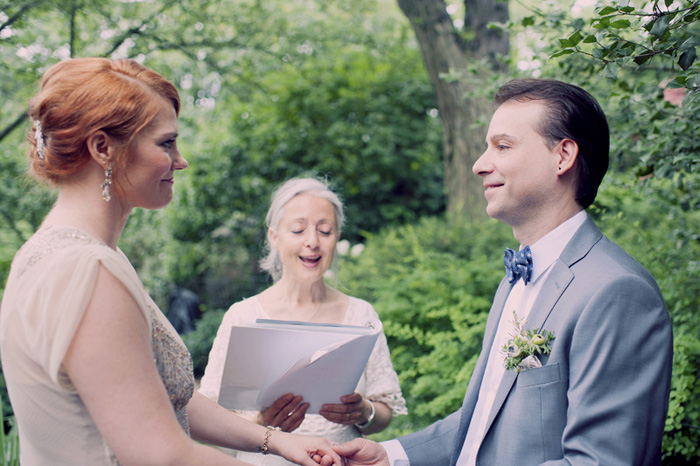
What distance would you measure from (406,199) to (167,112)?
8889 mm

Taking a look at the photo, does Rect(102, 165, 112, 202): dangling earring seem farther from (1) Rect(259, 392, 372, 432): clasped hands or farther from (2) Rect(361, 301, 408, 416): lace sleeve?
(2) Rect(361, 301, 408, 416): lace sleeve

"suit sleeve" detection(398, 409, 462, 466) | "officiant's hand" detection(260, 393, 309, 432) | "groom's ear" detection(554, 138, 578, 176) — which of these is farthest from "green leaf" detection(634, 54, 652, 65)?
"officiant's hand" detection(260, 393, 309, 432)

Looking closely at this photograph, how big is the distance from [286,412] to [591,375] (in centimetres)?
132

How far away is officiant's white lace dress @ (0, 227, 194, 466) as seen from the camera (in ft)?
4.60

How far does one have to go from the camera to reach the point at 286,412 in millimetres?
2480

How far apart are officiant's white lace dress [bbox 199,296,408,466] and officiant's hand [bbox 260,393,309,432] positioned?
0.74 ft

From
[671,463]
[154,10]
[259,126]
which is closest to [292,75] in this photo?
[259,126]

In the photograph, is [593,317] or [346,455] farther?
[346,455]

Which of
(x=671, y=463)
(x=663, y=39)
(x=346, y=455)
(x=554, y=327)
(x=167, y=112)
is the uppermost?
(x=663, y=39)

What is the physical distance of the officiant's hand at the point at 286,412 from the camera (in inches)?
97.1

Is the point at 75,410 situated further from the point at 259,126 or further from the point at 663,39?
the point at 259,126

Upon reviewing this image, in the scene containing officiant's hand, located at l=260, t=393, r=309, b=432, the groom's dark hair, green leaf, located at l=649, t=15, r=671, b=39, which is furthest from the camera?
officiant's hand, located at l=260, t=393, r=309, b=432

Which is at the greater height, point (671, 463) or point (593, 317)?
point (593, 317)

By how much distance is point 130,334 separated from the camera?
4.69 ft
